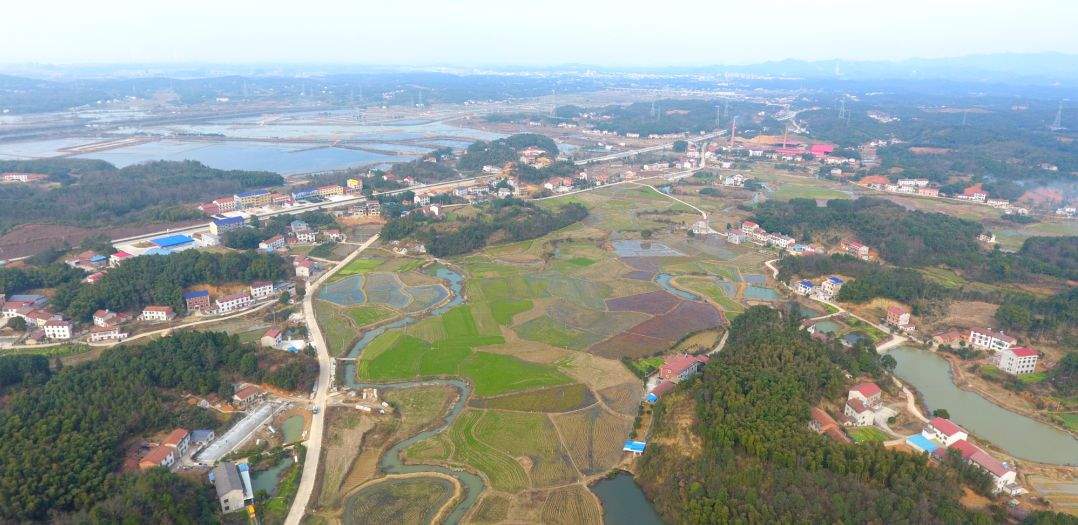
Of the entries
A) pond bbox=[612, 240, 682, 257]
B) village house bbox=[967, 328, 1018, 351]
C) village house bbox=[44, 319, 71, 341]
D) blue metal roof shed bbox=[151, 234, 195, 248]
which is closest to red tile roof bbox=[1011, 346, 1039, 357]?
village house bbox=[967, 328, 1018, 351]

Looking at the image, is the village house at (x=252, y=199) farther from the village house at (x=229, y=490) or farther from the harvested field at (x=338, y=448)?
the village house at (x=229, y=490)

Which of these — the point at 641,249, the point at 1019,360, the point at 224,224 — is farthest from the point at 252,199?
the point at 1019,360

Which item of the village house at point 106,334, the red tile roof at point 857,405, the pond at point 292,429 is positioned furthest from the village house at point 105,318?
the red tile roof at point 857,405

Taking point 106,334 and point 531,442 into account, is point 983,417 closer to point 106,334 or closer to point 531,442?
point 531,442

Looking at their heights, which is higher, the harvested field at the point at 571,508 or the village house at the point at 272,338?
the village house at the point at 272,338

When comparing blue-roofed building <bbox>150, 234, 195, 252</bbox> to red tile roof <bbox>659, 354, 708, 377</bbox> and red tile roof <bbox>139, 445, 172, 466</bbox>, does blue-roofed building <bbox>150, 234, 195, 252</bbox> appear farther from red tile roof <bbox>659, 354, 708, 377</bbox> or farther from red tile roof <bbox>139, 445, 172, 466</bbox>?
red tile roof <bbox>659, 354, 708, 377</bbox>

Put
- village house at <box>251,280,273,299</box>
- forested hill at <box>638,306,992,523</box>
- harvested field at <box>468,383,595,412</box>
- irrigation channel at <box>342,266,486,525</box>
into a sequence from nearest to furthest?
forested hill at <box>638,306,992,523</box>
irrigation channel at <box>342,266,486,525</box>
harvested field at <box>468,383,595,412</box>
village house at <box>251,280,273,299</box>

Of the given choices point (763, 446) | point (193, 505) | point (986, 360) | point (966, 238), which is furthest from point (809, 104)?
point (193, 505)

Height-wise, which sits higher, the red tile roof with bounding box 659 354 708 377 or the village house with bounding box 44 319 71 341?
the village house with bounding box 44 319 71 341
